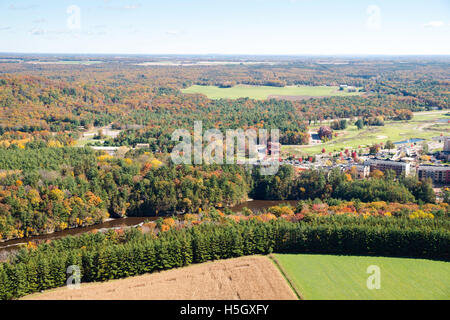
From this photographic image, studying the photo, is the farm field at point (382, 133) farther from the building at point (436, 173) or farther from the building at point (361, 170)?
the building at point (436, 173)

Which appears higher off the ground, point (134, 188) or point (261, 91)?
point (261, 91)

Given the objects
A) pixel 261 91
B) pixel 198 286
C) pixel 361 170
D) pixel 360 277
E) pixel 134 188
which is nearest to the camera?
pixel 198 286

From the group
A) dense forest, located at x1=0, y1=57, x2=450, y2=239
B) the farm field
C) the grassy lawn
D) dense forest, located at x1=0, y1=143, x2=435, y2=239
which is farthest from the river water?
the farm field

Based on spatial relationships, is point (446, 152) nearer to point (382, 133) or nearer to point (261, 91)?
point (382, 133)

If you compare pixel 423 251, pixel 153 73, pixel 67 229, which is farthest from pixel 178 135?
pixel 153 73

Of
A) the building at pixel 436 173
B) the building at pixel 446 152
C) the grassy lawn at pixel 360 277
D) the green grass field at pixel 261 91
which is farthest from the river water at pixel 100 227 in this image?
the green grass field at pixel 261 91

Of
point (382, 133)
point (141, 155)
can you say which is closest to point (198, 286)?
point (141, 155)

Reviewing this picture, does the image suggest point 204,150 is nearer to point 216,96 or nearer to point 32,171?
point 32,171

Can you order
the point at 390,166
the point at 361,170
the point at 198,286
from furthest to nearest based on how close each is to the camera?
the point at 390,166 → the point at 361,170 → the point at 198,286
